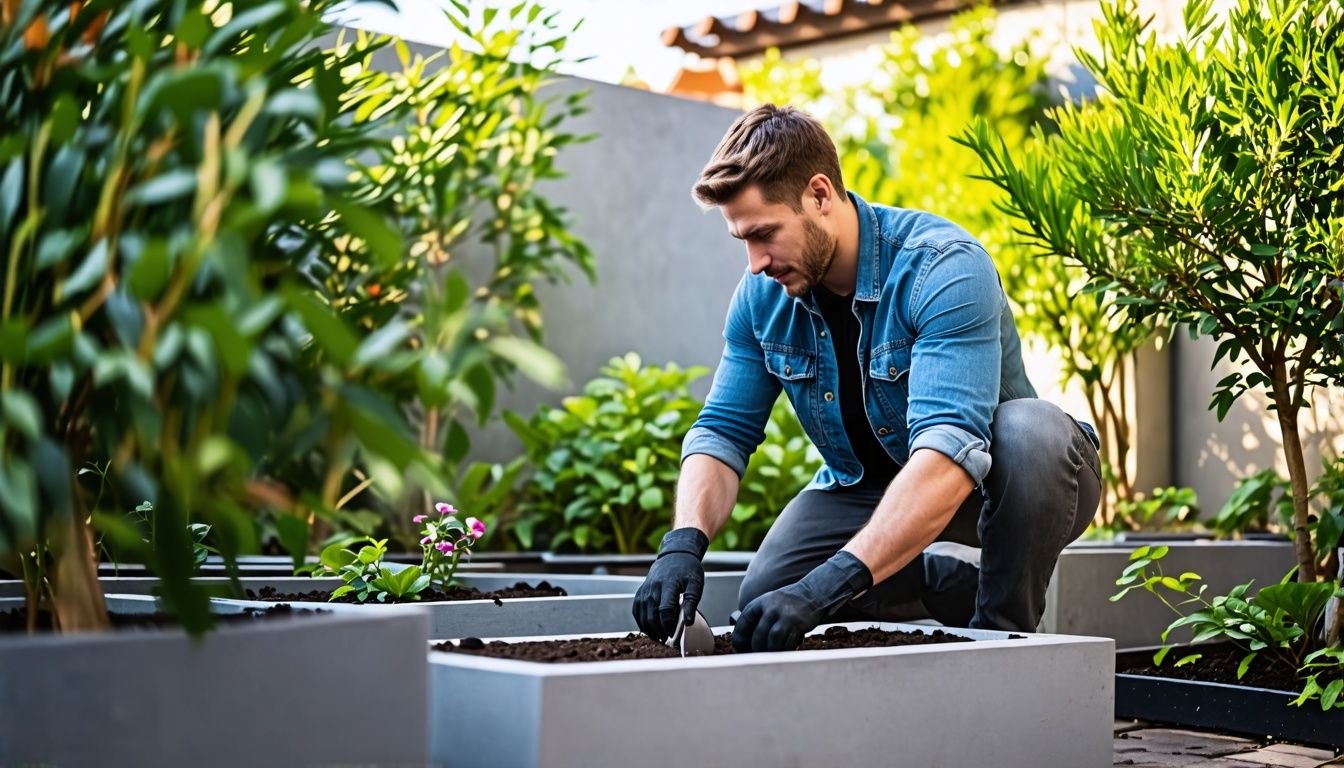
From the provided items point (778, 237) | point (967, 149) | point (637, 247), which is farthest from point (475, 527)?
point (967, 149)

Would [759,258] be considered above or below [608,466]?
above

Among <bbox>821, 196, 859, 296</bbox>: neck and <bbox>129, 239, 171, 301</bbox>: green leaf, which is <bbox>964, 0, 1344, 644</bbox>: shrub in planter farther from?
<bbox>129, 239, 171, 301</bbox>: green leaf

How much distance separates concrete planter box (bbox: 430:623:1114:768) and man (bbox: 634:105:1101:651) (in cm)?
23

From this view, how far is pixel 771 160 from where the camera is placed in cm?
237

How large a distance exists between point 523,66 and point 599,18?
0.30m

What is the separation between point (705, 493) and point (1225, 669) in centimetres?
108

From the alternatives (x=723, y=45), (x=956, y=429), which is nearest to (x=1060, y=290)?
(x=956, y=429)

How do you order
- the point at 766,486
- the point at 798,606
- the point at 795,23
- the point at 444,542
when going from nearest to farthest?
the point at 798,606, the point at 444,542, the point at 766,486, the point at 795,23

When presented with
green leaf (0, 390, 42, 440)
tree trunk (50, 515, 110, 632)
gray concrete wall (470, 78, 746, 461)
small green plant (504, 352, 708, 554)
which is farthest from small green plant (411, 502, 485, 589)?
gray concrete wall (470, 78, 746, 461)

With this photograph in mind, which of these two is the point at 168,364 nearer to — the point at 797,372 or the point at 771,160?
the point at 771,160

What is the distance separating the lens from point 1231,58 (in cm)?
268

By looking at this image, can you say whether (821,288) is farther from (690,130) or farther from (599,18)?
(690,130)

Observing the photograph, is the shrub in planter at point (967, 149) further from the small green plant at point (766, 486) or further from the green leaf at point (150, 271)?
the green leaf at point (150, 271)

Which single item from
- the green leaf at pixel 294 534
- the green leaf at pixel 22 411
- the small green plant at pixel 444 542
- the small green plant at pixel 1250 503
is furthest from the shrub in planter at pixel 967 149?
the green leaf at pixel 22 411
